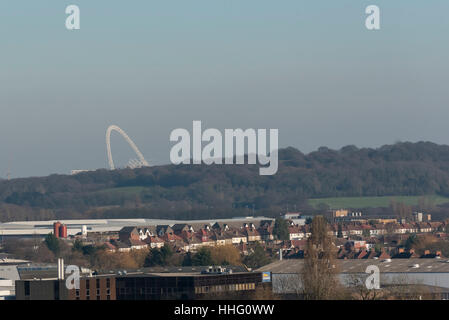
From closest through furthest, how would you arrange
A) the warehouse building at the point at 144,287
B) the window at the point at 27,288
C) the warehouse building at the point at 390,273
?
the warehouse building at the point at 144,287 < the window at the point at 27,288 < the warehouse building at the point at 390,273

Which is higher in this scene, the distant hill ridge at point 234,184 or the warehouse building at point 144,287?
the distant hill ridge at point 234,184

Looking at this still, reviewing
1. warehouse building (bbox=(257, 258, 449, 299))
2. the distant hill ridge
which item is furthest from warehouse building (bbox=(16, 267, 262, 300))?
the distant hill ridge

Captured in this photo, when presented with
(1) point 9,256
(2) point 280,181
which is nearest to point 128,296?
(1) point 9,256

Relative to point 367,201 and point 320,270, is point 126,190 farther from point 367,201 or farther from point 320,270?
point 320,270

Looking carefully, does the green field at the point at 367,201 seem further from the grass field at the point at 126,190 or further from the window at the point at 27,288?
the window at the point at 27,288

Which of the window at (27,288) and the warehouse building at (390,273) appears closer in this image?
the window at (27,288)

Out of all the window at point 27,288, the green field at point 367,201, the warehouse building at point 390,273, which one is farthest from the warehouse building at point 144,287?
the green field at point 367,201

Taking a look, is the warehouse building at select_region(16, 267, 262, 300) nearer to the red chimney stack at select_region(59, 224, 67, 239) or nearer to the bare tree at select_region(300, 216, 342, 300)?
the bare tree at select_region(300, 216, 342, 300)

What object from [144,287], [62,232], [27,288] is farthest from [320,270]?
[62,232]
